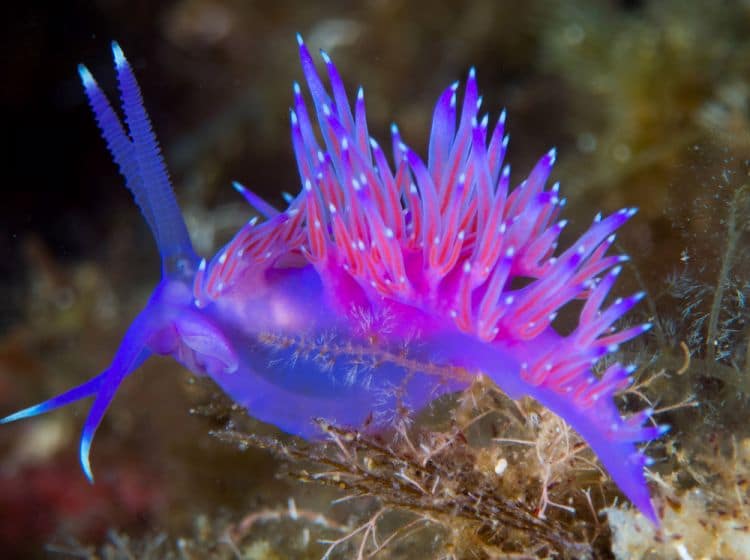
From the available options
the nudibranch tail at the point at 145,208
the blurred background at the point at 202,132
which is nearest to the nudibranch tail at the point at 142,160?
the nudibranch tail at the point at 145,208

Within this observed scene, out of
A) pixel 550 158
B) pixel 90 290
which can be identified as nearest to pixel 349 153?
pixel 550 158

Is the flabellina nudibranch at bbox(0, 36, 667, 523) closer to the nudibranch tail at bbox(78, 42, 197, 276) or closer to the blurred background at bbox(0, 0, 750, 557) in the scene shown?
the nudibranch tail at bbox(78, 42, 197, 276)

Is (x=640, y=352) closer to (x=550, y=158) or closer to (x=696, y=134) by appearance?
(x=550, y=158)

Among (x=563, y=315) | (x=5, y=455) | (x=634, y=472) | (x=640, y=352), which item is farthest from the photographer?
(x=5, y=455)

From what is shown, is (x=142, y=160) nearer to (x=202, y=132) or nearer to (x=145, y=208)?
(x=145, y=208)

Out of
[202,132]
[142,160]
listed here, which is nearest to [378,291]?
[142,160]

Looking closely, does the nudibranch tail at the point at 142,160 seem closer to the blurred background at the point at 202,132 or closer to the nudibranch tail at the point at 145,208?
the nudibranch tail at the point at 145,208

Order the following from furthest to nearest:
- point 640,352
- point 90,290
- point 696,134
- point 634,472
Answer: point 90,290 < point 696,134 < point 640,352 < point 634,472
